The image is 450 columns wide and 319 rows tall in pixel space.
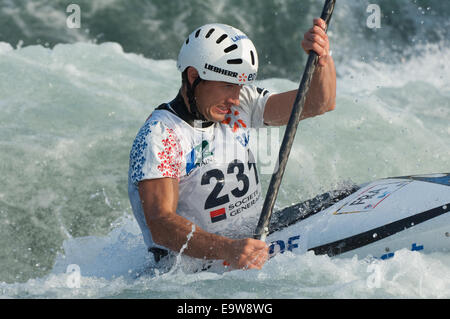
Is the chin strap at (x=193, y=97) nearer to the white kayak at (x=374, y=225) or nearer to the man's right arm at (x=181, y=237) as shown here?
the man's right arm at (x=181, y=237)

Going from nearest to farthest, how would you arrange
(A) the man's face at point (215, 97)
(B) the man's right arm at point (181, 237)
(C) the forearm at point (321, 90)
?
(B) the man's right arm at point (181, 237) < (A) the man's face at point (215, 97) < (C) the forearm at point (321, 90)

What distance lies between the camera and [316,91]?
133 inches

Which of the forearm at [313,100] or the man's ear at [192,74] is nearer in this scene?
the man's ear at [192,74]

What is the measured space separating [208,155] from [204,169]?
75 millimetres

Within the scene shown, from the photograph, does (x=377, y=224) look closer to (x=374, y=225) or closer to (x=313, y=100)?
(x=374, y=225)

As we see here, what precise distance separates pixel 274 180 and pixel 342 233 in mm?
482

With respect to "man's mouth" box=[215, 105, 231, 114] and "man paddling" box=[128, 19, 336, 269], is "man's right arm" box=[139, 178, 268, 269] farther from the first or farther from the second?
"man's mouth" box=[215, 105, 231, 114]

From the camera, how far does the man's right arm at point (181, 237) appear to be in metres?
2.90

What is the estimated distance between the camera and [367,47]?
961 centimetres

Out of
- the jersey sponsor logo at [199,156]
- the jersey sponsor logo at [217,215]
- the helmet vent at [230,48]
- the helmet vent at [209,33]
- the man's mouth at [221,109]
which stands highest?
the helmet vent at [209,33]

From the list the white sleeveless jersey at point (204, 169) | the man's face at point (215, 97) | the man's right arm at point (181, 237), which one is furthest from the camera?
the man's face at point (215, 97)

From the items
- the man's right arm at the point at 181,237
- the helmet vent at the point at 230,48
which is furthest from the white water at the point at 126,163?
the helmet vent at the point at 230,48

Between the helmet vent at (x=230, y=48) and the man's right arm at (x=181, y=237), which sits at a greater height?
the helmet vent at (x=230, y=48)
